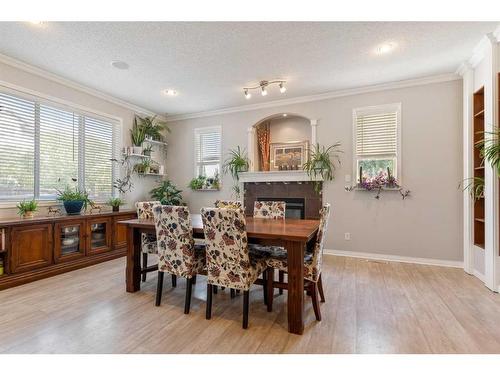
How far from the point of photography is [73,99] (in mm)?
3957

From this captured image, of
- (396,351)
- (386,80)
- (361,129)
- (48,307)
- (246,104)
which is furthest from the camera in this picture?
(246,104)

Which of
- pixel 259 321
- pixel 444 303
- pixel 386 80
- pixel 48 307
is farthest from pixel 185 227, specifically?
pixel 386 80

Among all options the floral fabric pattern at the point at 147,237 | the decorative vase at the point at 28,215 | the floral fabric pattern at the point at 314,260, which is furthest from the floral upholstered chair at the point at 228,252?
the decorative vase at the point at 28,215

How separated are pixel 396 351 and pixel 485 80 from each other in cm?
323

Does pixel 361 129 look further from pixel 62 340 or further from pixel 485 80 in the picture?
pixel 62 340

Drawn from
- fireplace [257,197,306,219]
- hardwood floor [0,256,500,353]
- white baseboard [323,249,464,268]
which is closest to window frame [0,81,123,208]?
hardwood floor [0,256,500,353]

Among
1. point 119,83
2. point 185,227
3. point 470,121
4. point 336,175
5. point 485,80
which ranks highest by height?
point 119,83

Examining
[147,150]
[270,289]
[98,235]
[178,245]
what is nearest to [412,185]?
[270,289]

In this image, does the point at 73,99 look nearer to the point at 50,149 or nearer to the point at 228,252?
the point at 50,149

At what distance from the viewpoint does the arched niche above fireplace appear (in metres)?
→ 5.04

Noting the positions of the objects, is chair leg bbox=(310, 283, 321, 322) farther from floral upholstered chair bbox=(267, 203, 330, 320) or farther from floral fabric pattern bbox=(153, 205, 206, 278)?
floral fabric pattern bbox=(153, 205, 206, 278)

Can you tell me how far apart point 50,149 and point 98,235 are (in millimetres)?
1427

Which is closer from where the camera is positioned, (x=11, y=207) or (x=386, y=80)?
(x=11, y=207)

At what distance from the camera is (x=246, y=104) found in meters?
5.00
